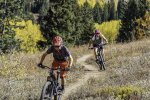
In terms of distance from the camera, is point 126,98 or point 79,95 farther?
point 79,95

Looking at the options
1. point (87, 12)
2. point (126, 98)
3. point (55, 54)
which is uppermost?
point (55, 54)

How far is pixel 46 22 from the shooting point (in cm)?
6494

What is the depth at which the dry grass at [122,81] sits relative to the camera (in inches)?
588

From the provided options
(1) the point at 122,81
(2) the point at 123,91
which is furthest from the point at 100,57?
(2) the point at 123,91

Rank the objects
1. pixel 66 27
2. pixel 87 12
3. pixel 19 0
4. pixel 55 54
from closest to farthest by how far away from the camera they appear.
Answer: pixel 55 54
pixel 19 0
pixel 66 27
pixel 87 12

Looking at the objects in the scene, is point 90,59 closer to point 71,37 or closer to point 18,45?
point 18,45

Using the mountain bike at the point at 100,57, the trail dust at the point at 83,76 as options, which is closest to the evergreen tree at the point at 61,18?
the trail dust at the point at 83,76

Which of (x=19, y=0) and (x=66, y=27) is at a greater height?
(x=19, y=0)

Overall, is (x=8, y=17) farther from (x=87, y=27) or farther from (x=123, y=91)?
(x=87, y=27)

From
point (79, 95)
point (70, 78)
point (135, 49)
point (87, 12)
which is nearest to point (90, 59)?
point (135, 49)

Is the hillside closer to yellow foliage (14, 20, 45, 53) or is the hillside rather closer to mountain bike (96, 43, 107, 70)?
mountain bike (96, 43, 107, 70)

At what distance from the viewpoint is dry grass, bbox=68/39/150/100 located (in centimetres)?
1493

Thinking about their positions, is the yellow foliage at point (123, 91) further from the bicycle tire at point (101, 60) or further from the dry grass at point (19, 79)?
the bicycle tire at point (101, 60)

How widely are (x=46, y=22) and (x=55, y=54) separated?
50795mm
